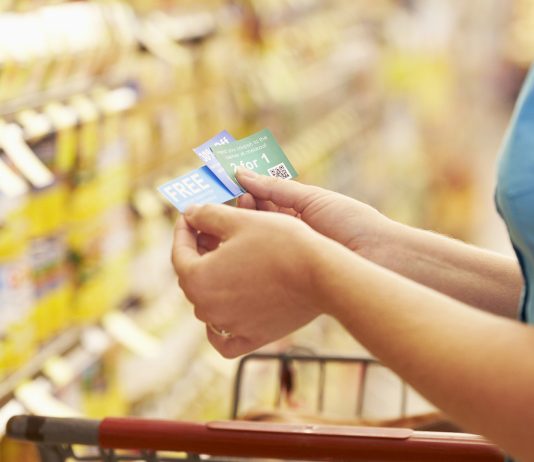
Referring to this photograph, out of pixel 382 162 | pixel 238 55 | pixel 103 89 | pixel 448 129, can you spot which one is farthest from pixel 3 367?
pixel 448 129

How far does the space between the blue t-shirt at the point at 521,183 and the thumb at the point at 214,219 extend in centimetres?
29

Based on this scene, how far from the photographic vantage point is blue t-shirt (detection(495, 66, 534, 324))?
891mm

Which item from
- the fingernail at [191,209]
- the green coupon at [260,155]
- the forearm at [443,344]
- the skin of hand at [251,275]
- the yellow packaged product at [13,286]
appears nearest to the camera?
the forearm at [443,344]

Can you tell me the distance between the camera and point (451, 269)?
1.17m

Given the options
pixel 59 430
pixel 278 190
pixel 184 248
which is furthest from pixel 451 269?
pixel 59 430

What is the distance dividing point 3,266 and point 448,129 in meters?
5.90

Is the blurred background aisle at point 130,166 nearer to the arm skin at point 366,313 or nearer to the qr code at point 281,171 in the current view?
the qr code at point 281,171

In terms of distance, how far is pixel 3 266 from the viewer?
190cm

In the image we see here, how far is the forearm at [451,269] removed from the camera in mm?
1155

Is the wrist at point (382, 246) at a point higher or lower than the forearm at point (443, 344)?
higher

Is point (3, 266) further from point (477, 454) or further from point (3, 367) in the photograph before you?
point (477, 454)

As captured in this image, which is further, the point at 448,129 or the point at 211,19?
the point at 448,129

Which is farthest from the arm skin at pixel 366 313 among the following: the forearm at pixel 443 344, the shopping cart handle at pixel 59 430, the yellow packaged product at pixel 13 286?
the yellow packaged product at pixel 13 286

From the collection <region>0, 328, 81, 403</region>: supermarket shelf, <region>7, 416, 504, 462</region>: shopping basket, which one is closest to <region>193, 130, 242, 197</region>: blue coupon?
<region>7, 416, 504, 462</region>: shopping basket
